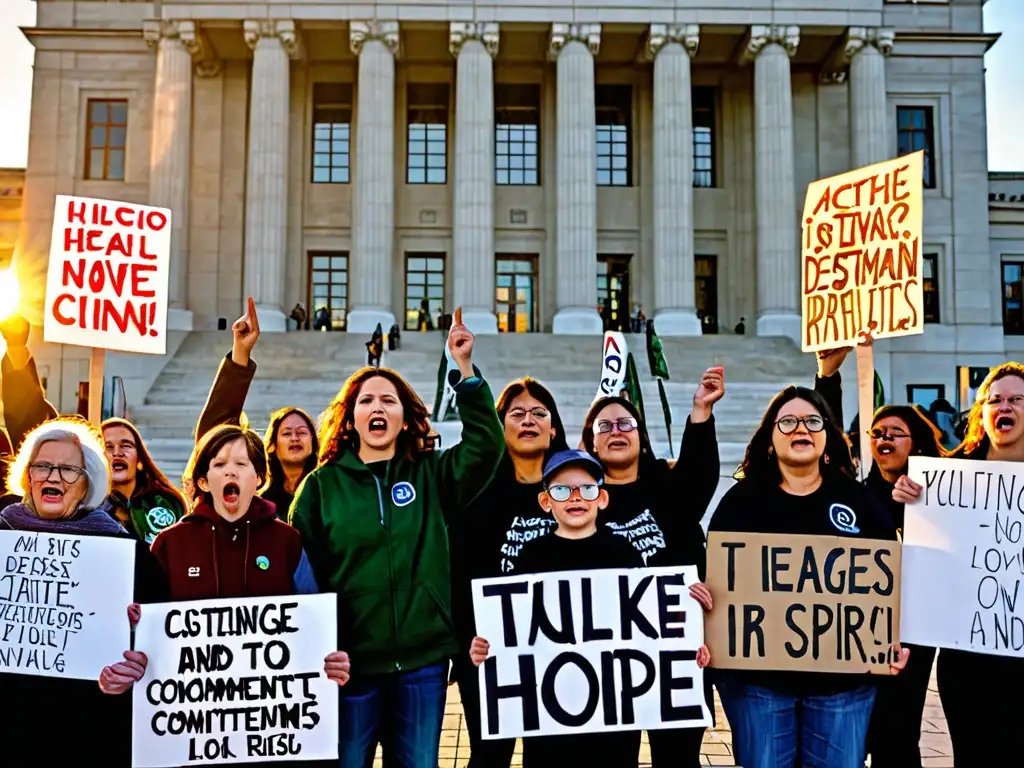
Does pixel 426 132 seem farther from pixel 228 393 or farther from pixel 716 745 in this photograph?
pixel 716 745

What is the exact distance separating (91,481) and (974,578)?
3.81m

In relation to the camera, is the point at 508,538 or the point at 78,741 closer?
the point at 78,741

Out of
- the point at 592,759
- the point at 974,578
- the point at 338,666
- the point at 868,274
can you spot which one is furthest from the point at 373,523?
the point at 868,274

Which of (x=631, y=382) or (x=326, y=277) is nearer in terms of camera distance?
(x=631, y=382)

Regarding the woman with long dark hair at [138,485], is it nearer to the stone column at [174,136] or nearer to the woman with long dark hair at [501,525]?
the woman with long dark hair at [501,525]

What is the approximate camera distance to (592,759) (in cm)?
390

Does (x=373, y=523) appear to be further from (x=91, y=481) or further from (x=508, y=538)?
(x=91, y=481)

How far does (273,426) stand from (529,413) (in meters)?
1.74

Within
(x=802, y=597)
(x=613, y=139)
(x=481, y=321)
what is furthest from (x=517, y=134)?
(x=802, y=597)

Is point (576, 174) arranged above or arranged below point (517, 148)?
below

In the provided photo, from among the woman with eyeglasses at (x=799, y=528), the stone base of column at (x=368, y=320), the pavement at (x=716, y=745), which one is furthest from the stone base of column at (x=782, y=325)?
the woman with eyeglasses at (x=799, y=528)

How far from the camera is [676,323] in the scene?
29.6 metres

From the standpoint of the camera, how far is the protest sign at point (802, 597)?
392cm

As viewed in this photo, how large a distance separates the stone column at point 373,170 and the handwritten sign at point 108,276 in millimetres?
22625
